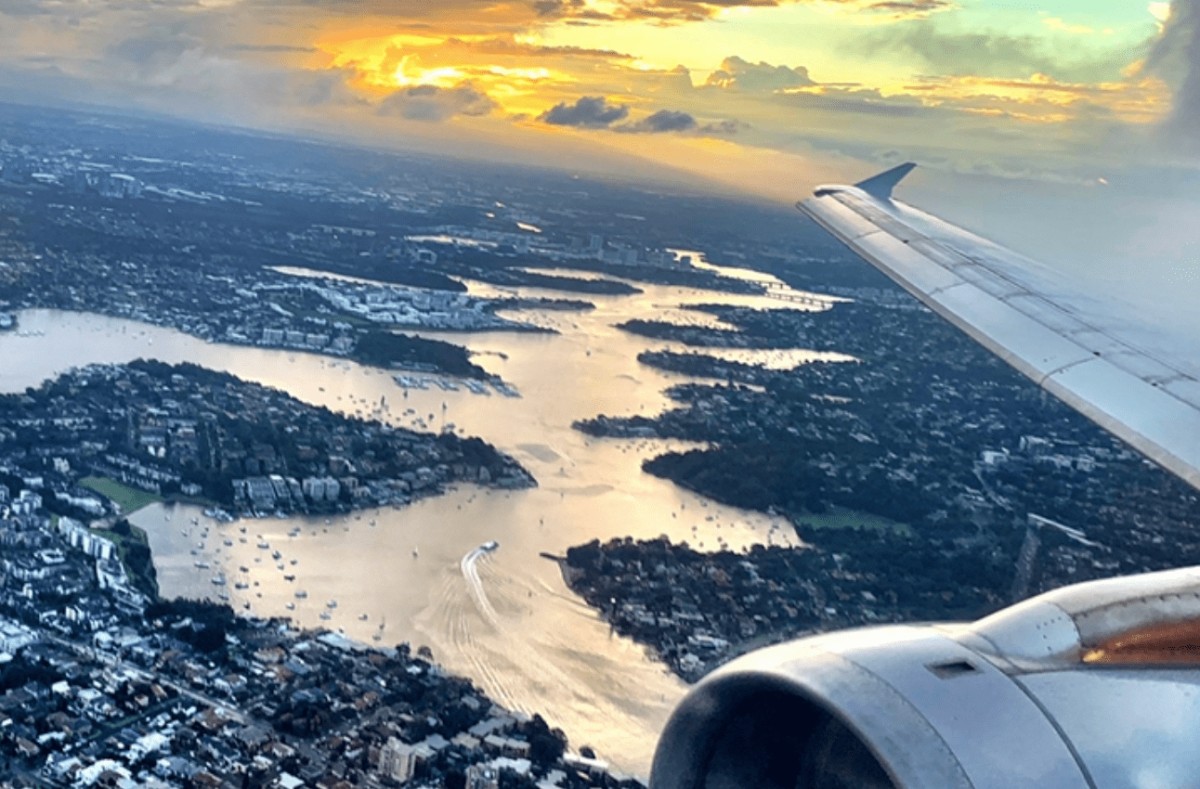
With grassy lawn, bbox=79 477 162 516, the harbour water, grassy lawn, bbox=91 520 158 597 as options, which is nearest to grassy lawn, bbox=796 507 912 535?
the harbour water

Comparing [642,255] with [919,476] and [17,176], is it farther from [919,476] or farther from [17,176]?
[919,476]

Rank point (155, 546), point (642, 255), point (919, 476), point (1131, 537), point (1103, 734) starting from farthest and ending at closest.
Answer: point (642, 255), point (919, 476), point (155, 546), point (1131, 537), point (1103, 734)

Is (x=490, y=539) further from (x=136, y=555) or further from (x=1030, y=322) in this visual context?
(x=1030, y=322)

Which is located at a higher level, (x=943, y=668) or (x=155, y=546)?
(x=943, y=668)

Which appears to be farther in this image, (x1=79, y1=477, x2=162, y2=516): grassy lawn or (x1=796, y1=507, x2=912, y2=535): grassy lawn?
(x1=79, y1=477, x2=162, y2=516): grassy lawn

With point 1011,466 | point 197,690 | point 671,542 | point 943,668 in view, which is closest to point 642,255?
point 1011,466

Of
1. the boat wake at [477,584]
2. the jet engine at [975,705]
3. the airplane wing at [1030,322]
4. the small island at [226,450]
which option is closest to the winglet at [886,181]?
the airplane wing at [1030,322]

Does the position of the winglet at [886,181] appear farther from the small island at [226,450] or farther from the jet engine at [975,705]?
the small island at [226,450]

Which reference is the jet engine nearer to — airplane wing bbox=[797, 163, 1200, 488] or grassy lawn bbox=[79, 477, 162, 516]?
airplane wing bbox=[797, 163, 1200, 488]
